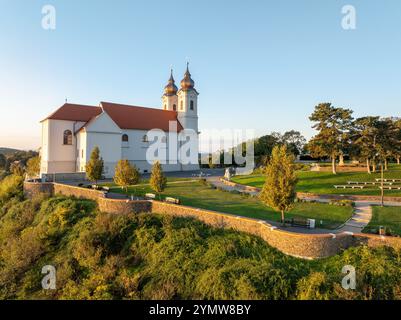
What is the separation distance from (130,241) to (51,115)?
2850cm

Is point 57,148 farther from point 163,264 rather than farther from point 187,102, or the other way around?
point 163,264

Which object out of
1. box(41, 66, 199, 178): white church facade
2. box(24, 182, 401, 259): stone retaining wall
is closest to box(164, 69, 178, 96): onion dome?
box(41, 66, 199, 178): white church facade

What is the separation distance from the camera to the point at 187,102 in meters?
52.4

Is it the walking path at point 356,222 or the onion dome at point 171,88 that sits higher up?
the onion dome at point 171,88

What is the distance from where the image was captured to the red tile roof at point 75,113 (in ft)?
127

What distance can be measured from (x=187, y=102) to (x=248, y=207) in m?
35.3

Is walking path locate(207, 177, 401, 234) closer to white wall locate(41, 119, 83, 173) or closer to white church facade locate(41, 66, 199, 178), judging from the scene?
white church facade locate(41, 66, 199, 178)

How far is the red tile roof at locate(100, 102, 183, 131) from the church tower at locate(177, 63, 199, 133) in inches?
62.0

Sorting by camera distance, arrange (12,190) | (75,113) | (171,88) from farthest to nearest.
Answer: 1. (171,88)
2. (75,113)
3. (12,190)

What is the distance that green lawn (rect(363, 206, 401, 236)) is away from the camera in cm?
1462

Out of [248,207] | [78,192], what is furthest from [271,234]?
[78,192]

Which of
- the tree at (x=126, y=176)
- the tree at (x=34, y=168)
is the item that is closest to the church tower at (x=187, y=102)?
the tree at (x=34, y=168)

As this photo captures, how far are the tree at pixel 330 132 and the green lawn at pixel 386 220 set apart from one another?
13585 millimetres

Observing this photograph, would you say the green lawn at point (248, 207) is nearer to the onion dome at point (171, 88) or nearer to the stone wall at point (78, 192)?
the stone wall at point (78, 192)
